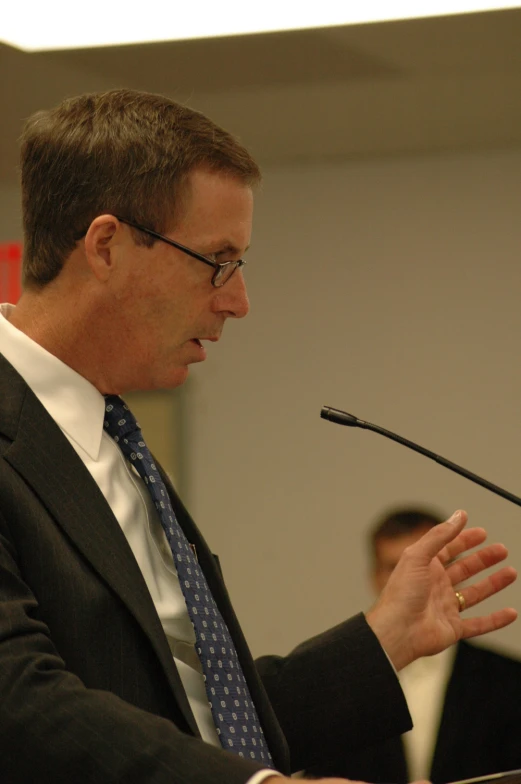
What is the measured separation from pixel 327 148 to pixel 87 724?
14.3 feet

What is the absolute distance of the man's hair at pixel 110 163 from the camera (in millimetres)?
1521

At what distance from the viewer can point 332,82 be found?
4316 millimetres

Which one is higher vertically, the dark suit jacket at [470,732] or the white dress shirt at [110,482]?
the white dress shirt at [110,482]

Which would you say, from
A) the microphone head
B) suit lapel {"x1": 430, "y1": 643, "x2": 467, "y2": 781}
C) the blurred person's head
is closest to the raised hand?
the microphone head

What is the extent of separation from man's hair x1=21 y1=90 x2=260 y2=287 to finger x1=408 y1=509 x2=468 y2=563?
572 mm

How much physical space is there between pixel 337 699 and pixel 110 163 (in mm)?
837

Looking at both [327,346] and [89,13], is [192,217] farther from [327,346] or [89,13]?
[327,346]

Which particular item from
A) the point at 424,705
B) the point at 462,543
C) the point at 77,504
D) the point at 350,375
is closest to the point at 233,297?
the point at 77,504

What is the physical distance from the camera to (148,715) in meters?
1.10

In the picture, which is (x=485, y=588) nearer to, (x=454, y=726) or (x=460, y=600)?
(x=460, y=600)

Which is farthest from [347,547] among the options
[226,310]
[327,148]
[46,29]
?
[226,310]

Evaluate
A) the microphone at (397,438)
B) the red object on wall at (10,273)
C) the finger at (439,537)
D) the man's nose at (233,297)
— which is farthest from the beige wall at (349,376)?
A: the man's nose at (233,297)

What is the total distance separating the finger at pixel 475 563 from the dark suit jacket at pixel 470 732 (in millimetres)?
1137

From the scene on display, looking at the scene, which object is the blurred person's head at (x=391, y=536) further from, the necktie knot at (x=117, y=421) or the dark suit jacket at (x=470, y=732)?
the necktie knot at (x=117, y=421)
